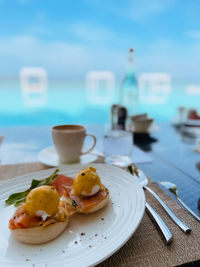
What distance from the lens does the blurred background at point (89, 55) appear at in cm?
433

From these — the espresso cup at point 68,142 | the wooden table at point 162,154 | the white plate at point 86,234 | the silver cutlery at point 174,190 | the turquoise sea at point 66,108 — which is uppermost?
the espresso cup at point 68,142

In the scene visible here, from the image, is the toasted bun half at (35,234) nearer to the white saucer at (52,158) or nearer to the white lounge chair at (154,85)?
the white saucer at (52,158)

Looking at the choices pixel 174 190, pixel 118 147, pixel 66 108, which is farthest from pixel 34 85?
pixel 174 190

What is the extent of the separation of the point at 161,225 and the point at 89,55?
314 inches

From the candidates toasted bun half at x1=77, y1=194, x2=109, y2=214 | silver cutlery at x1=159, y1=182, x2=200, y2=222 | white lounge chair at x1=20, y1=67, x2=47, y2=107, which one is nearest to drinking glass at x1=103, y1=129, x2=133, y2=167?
silver cutlery at x1=159, y1=182, x2=200, y2=222

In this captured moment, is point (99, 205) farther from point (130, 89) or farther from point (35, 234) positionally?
point (130, 89)

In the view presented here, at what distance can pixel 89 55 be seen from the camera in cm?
766

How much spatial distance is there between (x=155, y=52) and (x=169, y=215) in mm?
7484

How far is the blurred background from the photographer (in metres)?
4.33

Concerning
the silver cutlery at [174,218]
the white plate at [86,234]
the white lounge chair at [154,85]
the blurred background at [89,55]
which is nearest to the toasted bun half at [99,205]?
the white plate at [86,234]

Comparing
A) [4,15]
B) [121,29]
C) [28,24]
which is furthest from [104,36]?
[4,15]

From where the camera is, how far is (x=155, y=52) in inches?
276

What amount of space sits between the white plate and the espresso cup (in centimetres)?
18

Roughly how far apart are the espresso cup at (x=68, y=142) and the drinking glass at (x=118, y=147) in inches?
4.3
